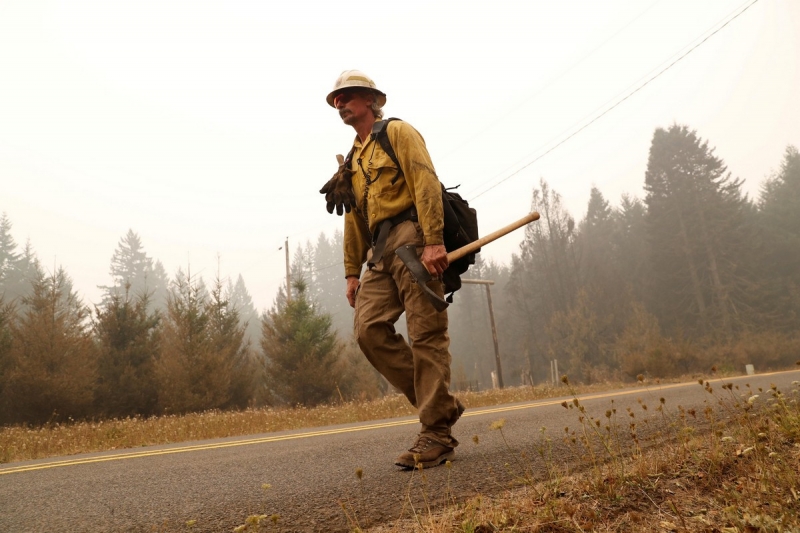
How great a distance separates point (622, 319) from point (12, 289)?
2379 inches

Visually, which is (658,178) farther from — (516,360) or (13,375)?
(13,375)

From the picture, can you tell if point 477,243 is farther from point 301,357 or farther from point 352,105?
point 301,357

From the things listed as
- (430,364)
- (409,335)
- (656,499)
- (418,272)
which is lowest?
(656,499)

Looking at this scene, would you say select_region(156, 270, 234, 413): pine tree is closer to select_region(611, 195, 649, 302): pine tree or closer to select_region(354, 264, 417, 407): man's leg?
select_region(354, 264, 417, 407): man's leg

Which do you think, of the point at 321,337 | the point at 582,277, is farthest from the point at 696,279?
the point at 321,337

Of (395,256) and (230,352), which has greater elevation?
(230,352)

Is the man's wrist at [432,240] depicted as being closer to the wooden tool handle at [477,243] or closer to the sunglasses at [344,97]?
the wooden tool handle at [477,243]

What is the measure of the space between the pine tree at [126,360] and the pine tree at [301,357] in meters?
4.35

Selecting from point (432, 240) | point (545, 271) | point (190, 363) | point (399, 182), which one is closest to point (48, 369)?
point (190, 363)

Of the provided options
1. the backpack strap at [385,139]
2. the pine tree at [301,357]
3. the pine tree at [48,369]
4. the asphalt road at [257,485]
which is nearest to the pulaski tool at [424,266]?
the backpack strap at [385,139]

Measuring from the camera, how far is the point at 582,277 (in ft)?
150

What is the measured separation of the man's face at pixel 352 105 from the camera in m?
→ 3.71

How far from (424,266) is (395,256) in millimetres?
276

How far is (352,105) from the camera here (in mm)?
3719
